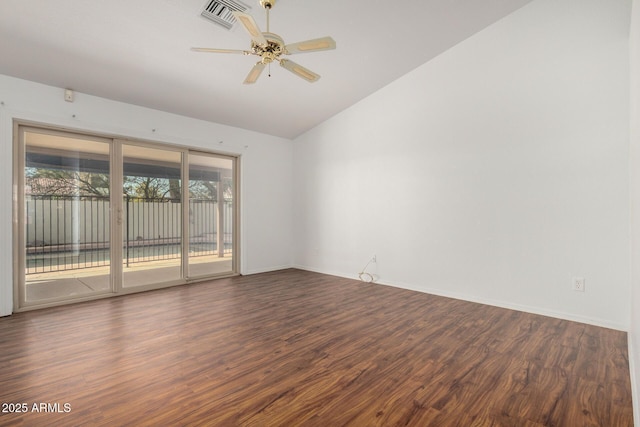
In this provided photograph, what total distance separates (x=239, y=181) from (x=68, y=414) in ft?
14.3

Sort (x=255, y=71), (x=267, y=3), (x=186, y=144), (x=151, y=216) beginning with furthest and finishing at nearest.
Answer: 1. (x=186, y=144)
2. (x=151, y=216)
3. (x=255, y=71)
4. (x=267, y=3)

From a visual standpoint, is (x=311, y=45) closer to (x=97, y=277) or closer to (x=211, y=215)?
(x=211, y=215)

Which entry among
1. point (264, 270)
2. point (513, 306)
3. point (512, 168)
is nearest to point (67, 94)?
point (264, 270)

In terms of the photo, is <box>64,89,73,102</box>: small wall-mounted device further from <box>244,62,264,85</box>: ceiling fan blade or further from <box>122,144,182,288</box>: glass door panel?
<box>244,62,264,85</box>: ceiling fan blade

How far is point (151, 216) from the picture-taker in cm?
469

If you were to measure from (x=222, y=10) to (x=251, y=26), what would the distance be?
0.93 meters

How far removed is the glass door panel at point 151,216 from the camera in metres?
4.46

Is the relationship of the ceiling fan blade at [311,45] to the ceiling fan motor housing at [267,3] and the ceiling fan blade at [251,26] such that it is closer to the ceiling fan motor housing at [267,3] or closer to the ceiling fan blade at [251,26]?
the ceiling fan blade at [251,26]

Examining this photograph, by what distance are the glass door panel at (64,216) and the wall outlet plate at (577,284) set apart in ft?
19.0

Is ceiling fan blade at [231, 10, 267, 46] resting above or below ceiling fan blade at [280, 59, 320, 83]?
below

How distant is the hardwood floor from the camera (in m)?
1.72

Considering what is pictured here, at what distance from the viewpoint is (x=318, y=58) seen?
12.7 feet

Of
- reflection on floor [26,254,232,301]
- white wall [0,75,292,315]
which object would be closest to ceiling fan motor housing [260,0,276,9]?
white wall [0,75,292,315]

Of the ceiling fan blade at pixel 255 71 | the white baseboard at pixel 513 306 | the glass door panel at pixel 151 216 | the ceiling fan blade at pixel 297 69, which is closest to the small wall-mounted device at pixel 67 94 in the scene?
the glass door panel at pixel 151 216
